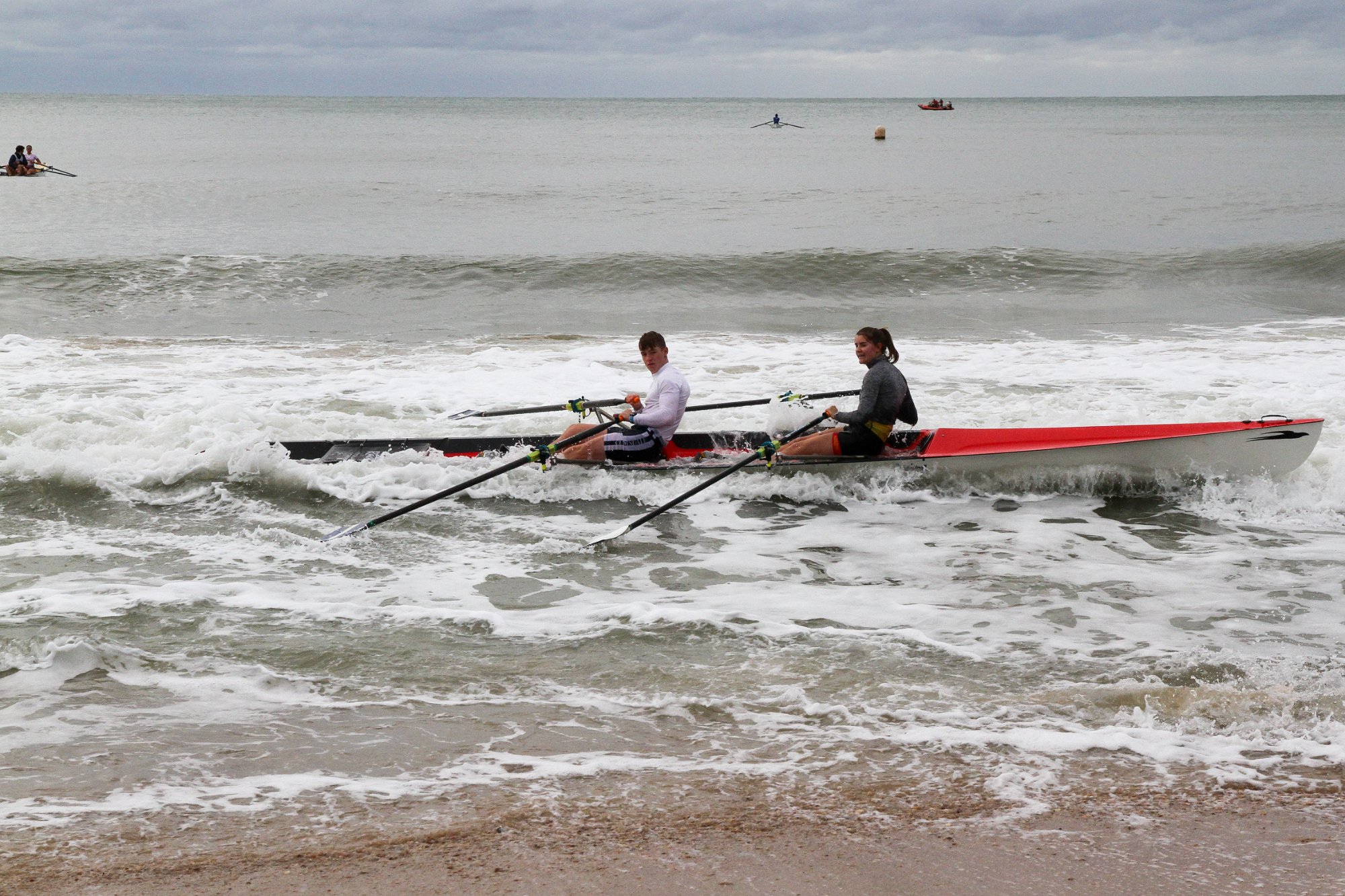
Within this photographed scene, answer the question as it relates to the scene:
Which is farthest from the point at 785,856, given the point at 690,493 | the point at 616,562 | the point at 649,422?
the point at 649,422

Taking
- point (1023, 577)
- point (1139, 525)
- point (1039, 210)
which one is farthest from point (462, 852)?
point (1039, 210)

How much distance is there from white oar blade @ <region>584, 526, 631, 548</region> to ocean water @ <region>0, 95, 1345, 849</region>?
0.13 m

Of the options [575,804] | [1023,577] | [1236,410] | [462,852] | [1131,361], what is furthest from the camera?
[1131,361]

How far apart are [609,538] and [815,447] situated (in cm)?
187

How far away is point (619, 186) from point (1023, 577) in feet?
107

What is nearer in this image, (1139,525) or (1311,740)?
(1311,740)

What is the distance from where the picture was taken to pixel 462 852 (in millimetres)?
3584

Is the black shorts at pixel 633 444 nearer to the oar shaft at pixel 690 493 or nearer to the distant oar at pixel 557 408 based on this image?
the distant oar at pixel 557 408

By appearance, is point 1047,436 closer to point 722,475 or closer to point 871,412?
point 871,412

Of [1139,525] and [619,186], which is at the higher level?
[619,186]

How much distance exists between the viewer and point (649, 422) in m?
8.20

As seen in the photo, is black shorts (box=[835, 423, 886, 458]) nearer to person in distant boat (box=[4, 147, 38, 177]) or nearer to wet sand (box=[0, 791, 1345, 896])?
wet sand (box=[0, 791, 1345, 896])

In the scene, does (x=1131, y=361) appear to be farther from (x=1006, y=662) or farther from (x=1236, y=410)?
(x=1006, y=662)

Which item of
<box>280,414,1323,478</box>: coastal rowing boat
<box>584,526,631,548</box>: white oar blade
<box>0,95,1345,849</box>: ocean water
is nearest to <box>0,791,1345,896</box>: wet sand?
<box>0,95,1345,849</box>: ocean water
